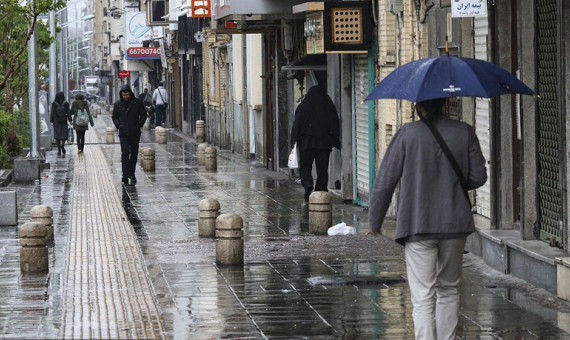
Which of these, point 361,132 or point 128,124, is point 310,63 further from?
point 128,124

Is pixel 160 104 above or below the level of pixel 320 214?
above

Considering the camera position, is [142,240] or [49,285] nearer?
[49,285]

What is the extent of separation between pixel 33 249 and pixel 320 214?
4.40 m

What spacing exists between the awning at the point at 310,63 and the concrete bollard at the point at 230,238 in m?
9.46

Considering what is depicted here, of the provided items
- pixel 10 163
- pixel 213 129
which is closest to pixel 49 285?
pixel 10 163

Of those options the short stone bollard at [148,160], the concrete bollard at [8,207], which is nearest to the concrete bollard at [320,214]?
the concrete bollard at [8,207]

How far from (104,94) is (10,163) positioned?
13328cm

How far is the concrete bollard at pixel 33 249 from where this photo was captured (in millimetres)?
13383

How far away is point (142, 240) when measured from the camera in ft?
53.1

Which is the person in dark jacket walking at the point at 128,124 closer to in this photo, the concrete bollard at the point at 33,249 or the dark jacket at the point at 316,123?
the dark jacket at the point at 316,123

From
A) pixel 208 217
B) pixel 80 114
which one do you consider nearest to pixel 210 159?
pixel 80 114

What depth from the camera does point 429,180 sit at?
845 cm

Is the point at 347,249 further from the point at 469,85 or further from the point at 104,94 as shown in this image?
the point at 104,94

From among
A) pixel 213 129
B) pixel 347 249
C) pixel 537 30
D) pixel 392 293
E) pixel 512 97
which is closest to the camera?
pixel 392 293
